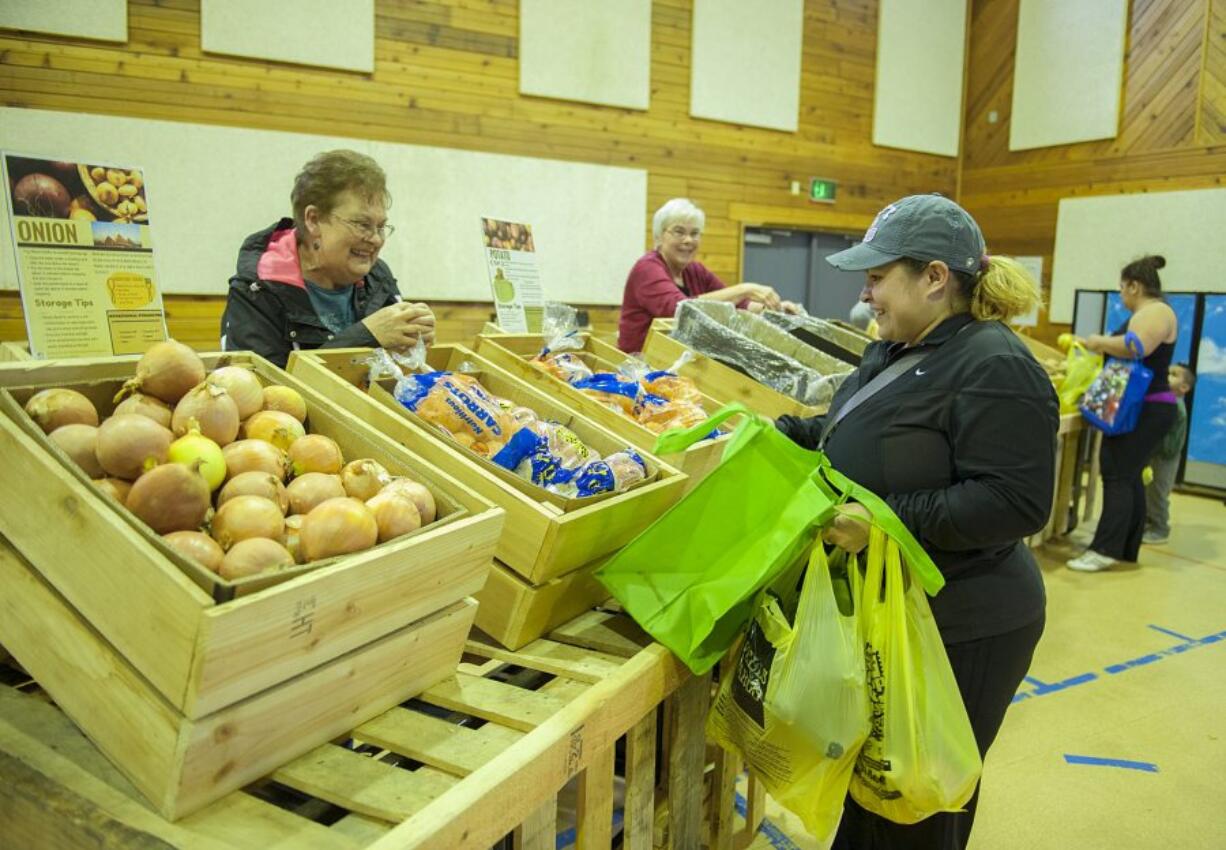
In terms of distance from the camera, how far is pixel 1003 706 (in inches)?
67.2

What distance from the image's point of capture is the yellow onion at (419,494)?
4.14 feet

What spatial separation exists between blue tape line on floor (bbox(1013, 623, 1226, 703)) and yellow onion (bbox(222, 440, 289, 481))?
117 inches

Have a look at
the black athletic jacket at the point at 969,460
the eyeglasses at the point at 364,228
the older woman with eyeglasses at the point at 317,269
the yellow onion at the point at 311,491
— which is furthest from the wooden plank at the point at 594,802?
the eyeglasses at the point at 364,228

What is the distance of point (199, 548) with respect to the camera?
3.41ft

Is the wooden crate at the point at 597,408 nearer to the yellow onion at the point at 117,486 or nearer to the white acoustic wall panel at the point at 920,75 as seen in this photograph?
the yellow onion at the point at 117,486

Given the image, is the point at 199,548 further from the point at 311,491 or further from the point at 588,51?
the point at 588,51

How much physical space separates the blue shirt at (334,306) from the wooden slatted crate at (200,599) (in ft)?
2.83

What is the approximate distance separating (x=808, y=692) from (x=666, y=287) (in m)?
2.15

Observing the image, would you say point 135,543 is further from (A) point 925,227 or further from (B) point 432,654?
(A) point 925,227

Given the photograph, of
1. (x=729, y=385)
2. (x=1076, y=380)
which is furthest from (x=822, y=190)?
(x=729, y=385)

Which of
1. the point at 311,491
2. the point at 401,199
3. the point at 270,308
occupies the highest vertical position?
the point at 401,199

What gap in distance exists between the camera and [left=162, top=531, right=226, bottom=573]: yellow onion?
1032 mm

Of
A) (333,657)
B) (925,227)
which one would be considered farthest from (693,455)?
(333,657)

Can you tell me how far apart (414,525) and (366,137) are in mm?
5185
